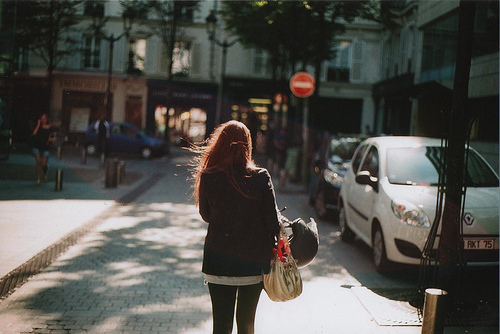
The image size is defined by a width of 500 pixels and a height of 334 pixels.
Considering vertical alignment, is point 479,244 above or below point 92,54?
below

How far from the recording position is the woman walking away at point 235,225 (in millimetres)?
3395

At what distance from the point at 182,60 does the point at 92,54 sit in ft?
18.2

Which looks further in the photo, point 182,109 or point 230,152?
point 182,109

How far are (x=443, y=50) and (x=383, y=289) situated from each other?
50.5 ft

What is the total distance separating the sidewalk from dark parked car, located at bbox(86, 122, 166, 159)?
16.9m

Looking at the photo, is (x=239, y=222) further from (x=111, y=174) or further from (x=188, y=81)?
(x=188, y=81)

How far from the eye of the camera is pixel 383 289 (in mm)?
6332

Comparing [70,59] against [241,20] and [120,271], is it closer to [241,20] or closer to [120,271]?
[241,20]

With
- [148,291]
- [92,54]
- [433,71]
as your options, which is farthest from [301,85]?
[92,54]

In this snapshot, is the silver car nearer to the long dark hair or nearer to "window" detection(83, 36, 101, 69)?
the long dark hair

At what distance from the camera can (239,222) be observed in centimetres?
340

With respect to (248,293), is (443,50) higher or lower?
higher

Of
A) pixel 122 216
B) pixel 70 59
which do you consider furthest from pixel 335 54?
pixel 122 216

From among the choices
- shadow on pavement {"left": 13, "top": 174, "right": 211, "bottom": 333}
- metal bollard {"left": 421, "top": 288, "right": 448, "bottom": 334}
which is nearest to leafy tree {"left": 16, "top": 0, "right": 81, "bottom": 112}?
shadow on pavement {"left": 13, "top": 174, "right": 211, "bottom": 333}
